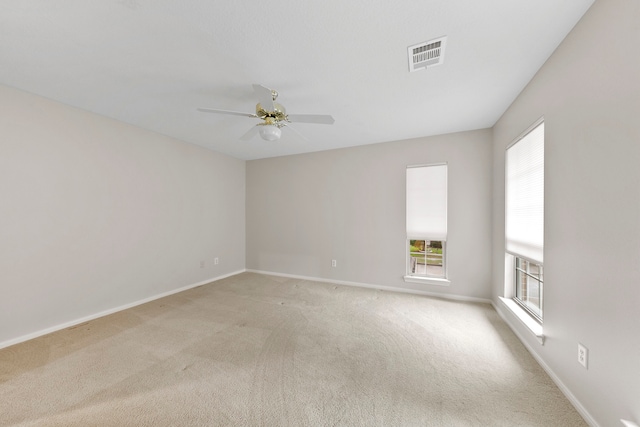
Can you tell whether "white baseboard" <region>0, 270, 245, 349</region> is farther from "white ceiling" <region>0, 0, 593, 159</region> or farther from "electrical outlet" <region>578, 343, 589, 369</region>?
"electrical outlet" <region>578, 343, 589, 369</region>

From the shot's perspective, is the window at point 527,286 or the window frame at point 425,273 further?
the window frame at point 425,273

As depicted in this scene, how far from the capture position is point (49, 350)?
2.18m

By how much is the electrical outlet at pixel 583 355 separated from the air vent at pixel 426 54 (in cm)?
224

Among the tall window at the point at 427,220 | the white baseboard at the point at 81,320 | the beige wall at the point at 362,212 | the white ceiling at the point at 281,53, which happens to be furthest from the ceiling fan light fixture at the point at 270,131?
the white baseboard at the point at 81,320

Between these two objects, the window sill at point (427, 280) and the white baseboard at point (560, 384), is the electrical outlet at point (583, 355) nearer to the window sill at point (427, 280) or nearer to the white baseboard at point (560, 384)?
the white baseboard at point (560, 384)

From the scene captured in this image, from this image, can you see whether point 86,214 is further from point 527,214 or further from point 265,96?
point 527,214

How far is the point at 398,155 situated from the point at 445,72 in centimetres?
192

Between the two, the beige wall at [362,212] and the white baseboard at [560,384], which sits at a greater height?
the beige wall at [362,212]

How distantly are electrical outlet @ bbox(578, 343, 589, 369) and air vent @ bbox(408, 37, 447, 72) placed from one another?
7.33ft

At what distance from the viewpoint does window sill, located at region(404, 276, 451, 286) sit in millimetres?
3566

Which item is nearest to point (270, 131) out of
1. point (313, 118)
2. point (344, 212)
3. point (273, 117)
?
point (273, 117)

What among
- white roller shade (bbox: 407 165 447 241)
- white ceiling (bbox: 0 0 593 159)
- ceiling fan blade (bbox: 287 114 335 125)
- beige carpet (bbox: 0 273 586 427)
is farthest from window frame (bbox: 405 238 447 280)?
ceiling fan blade (bbox: 287 114 335 125)

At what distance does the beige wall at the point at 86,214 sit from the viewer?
232 centimetres

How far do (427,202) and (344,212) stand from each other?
142 centimetres
